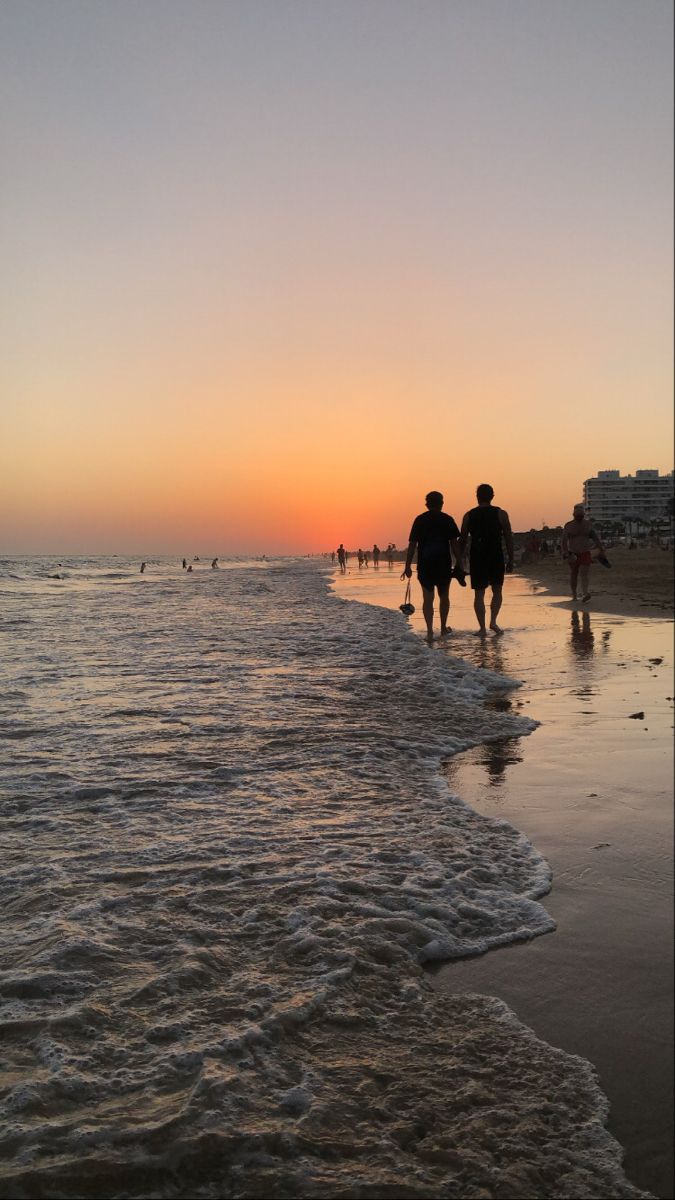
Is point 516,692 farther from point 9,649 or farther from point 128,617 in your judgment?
point 128,617

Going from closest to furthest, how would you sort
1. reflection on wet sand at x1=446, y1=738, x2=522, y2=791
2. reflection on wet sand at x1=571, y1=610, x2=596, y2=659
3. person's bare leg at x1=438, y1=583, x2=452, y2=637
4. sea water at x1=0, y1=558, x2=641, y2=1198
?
sea water at x1=0, y1=558, x2=641, y2=1198, reflection on wet sand at x1=446, y1=738, x2=522, y2=791, reflection on wet sand at x1=571, y1=610, x2=596, y2=659, person's bare leg at x1=438, y1=583, x2=452, y2=637

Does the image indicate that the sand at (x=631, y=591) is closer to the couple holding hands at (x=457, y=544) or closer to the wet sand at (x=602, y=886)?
the couple holding hands at (x=457, y=544)

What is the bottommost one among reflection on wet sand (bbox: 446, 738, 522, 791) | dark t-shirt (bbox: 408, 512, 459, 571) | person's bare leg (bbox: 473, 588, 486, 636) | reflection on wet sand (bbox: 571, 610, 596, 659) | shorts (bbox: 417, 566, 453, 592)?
reflection on wet sand (bbox: 446, 738, 522, 791)

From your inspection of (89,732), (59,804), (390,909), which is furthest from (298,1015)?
(89,732)

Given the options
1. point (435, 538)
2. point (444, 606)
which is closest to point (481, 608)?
point (444, 606)

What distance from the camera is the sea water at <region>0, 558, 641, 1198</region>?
176cm

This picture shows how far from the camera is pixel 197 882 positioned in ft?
10.7

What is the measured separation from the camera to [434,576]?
1177cm

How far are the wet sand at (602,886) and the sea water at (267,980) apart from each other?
0.09m

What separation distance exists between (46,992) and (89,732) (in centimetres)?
377

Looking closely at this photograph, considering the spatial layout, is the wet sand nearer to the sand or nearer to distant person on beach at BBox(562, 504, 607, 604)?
the sand

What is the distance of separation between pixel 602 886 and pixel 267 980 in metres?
1.36

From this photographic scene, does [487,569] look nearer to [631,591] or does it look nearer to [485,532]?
[485,532]

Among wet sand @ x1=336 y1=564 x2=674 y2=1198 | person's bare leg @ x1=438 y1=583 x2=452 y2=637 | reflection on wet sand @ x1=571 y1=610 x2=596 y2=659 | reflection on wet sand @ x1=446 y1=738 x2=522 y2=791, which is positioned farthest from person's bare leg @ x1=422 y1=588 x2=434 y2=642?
reflection on wet sand @ x1=446 y1=738 x2=522 y2=791
